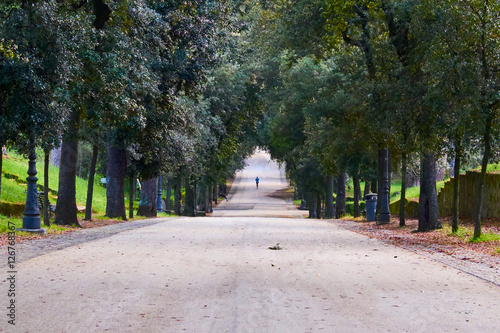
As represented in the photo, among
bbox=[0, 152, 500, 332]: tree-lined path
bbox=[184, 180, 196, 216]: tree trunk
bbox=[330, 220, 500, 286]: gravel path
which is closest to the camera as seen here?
bbox=[0, 152, 500, 332]: tree-lined path

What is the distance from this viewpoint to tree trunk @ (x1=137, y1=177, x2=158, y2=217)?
35.5 meters

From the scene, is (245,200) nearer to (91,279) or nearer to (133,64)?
(133,64)

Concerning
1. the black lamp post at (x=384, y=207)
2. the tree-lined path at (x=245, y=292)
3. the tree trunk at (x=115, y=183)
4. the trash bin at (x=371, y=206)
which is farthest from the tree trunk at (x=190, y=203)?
the tree-lined path at (x=245, y=292)

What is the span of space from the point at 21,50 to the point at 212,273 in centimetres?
697

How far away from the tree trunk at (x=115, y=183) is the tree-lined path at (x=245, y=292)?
15.8 meters

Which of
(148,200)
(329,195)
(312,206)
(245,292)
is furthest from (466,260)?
(312,206)

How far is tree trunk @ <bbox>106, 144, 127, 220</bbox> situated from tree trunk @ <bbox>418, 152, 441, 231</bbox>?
44.5ft

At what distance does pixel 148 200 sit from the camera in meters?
35.8

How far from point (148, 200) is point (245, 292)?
27.7 m

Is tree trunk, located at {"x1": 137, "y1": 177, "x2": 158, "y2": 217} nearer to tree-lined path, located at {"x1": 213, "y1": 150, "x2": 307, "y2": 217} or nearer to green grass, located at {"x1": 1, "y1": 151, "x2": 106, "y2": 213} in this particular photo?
green grass, located at {"x1": 1, "y1": 151, "x2": 106, "y2": 213}

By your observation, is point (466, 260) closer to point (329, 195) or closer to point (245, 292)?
point (245, 292)

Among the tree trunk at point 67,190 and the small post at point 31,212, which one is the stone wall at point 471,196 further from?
the small post at point 31,212

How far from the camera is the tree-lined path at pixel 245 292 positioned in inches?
266

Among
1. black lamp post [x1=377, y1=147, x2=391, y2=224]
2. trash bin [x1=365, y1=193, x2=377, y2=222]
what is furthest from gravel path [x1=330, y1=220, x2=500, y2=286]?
trash bin [x1=365, y1=193, x2=377, y2=222]
